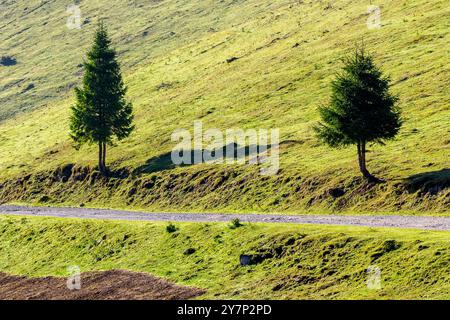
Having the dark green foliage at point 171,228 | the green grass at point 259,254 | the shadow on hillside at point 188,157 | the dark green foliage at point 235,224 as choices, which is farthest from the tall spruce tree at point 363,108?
the shadow on hillside at point 188,157

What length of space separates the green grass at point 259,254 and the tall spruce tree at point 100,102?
71.5 feet

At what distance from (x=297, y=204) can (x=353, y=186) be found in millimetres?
5178

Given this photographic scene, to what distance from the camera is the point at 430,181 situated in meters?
56.6

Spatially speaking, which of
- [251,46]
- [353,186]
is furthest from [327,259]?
[251,46]

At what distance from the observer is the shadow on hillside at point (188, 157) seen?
8031 centimetres

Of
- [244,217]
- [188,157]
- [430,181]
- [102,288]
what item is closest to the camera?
[102,288]

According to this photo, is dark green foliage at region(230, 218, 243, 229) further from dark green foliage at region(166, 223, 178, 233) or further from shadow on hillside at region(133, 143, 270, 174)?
shadow on hillside at region(133, 143, 270, 174)

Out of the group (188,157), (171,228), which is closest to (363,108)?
(171,228)

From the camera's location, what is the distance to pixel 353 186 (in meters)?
62.1

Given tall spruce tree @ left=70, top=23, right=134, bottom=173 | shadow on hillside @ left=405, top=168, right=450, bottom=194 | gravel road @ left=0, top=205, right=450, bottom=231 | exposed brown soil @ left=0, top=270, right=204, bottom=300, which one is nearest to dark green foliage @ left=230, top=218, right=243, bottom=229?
gravel road @ left=0, top=205, right=450, bottom=231

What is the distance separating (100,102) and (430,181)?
43184mm

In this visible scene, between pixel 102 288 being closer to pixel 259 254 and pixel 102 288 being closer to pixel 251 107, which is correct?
pixel 259 254

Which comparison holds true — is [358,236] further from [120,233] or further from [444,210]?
Result: [120,233]

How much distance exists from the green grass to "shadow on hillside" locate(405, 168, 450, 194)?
10.4 metres
